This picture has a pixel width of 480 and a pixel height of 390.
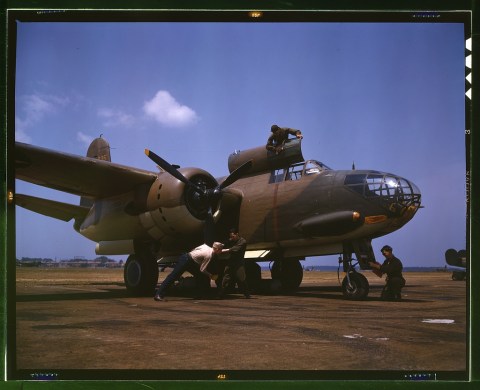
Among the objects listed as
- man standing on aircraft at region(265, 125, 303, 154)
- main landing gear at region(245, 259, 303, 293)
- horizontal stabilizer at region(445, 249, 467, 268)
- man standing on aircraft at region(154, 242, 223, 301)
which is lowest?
main landing gear at region(245, 259, 303, 293)

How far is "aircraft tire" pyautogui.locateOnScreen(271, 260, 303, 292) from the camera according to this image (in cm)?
1337

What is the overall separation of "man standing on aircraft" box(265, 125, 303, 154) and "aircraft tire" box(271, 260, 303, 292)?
121 inches

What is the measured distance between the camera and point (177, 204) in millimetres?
11578

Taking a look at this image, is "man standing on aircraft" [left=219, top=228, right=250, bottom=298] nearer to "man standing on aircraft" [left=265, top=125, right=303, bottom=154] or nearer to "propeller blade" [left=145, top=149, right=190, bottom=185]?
"propeller blade" [left=145, top=149, right=190, bottom=185]

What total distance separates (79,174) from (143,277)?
293 cm

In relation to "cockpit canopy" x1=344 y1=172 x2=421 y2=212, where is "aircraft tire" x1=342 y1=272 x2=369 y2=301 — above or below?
below

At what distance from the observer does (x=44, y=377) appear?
5.07m

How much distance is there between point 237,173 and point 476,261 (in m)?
7.36

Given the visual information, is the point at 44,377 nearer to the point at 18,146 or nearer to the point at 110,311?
the point at 18,146

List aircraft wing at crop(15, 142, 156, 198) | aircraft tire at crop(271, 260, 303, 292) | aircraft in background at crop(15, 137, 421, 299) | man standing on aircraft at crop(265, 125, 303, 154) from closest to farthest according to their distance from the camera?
aircraft in background at crop(15, 137, 421, 299), aircraft wing at crop(15, 142, 156, 198), man standing on aircraft at crop(265, 125, 303, 154), aircraft tire at crop(271, 260, 303, 292)

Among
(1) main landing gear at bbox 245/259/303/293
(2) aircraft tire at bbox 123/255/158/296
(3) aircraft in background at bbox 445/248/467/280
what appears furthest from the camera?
(1) main landing gear at bbox 245/259/303/293

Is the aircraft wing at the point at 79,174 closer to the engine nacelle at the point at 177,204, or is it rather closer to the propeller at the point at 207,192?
the engine nacelle at the point at 177,204

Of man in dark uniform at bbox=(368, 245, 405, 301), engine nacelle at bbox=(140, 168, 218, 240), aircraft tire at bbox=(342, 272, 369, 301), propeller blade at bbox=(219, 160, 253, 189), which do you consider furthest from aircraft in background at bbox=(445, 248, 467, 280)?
engine nacelle at bbox=(140, 168, 218, 240)
